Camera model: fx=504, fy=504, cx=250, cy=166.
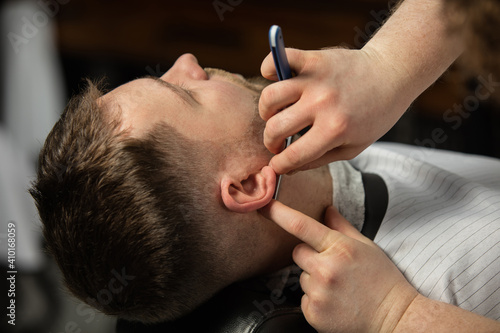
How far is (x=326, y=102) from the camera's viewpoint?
32.8 inches

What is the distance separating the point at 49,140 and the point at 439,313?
783 mm

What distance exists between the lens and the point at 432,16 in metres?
0.96

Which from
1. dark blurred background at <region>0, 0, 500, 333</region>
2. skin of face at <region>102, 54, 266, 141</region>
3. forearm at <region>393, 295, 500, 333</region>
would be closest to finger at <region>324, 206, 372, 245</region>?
forearm at <region>393, 295, 500, 333</region>

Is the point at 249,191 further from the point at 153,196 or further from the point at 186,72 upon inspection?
the point at 186,72

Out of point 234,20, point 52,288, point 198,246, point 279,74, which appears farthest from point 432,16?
point 234,20

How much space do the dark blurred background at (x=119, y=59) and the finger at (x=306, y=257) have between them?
58cm

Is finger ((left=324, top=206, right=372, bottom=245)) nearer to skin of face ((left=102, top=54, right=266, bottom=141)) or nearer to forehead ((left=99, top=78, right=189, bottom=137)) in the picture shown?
skin of face ((left=102, top=54, right=266, bottom=141))

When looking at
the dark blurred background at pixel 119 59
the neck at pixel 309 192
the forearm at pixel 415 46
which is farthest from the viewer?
the dark blurred background at pixel 119 59

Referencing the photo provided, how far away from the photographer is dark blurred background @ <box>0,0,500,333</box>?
155cm

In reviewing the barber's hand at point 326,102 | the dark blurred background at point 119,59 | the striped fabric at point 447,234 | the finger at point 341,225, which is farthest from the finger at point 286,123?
the dark blurred background at point 119,59

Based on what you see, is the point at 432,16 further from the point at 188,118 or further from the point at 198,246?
the point at 198,246

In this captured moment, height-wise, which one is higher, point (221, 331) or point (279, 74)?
point (279, 74)

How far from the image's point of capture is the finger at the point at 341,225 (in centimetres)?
96

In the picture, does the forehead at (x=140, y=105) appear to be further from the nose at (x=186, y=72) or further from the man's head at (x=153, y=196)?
the nose at (x=186, y=72)
